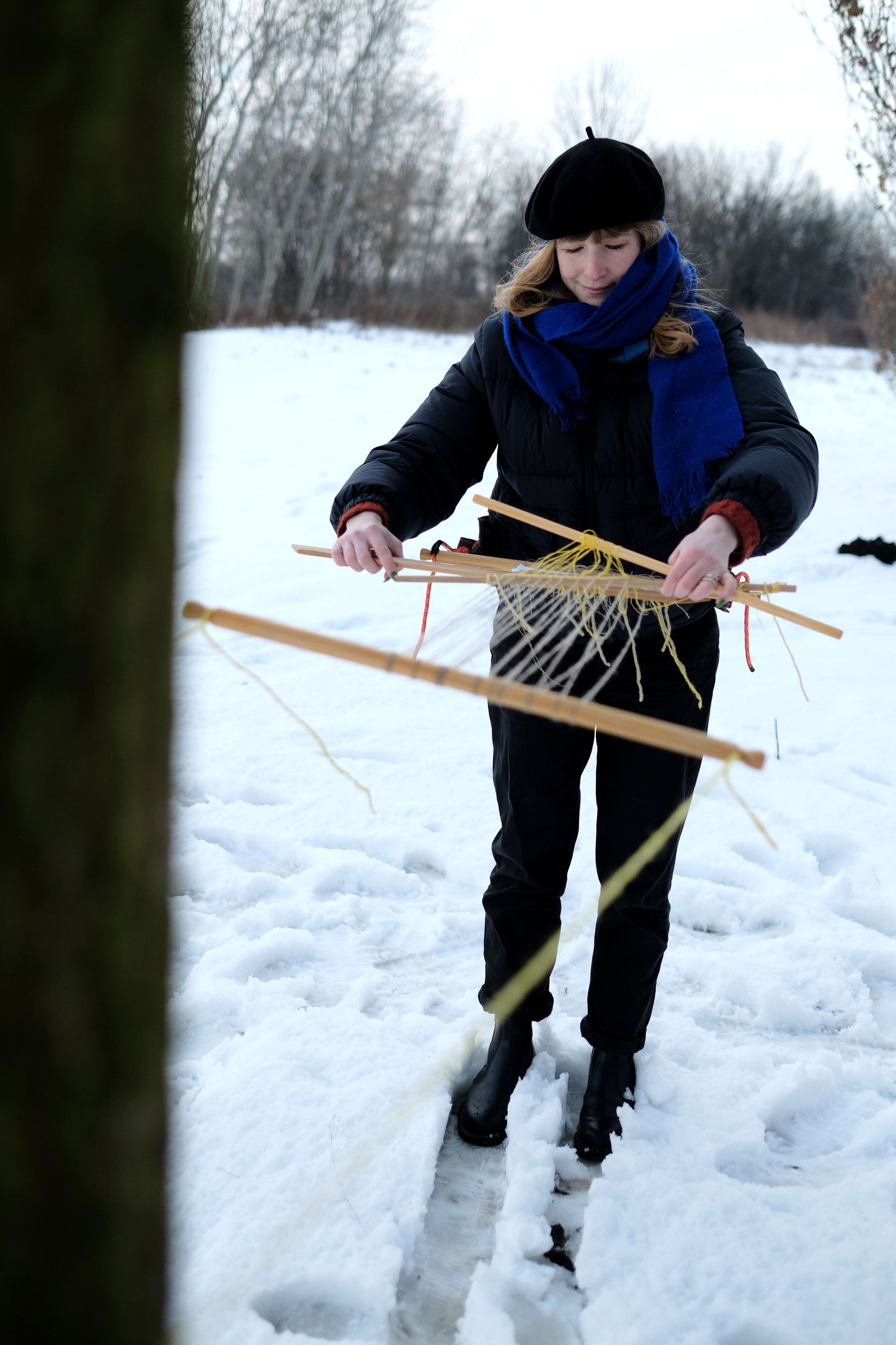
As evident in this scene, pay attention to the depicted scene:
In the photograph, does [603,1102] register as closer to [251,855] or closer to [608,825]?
[608,825]

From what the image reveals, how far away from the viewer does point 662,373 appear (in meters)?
1.75

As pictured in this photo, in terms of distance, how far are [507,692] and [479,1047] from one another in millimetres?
1464

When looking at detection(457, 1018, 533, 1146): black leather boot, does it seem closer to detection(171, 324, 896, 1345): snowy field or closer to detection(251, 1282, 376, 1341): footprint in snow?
Answer: detection(171, 324, 896, 1345): snowy field

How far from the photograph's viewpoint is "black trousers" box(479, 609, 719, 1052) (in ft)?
6.27

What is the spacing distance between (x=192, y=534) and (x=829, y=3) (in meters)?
4.81

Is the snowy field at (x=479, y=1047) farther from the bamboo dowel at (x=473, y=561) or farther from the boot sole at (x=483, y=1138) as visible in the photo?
the bamboo dowel at (x=473, y=561)

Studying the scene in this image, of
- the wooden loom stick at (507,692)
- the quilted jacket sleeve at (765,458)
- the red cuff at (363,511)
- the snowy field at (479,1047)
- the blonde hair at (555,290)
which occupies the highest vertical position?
the blonde hair at (555,290)

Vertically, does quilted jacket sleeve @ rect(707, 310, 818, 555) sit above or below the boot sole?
above

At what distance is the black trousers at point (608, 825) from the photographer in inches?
75.3

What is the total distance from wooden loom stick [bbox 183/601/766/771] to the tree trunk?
0.33 metres

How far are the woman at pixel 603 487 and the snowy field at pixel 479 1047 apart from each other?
0.60ft

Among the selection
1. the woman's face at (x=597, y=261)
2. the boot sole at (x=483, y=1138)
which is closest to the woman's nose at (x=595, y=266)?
the woman's face at (x=597, y=261)

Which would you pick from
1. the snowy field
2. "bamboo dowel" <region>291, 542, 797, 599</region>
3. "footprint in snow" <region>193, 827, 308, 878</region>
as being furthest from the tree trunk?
"footprint in snow" <region>193, 827, 308, 878</region>

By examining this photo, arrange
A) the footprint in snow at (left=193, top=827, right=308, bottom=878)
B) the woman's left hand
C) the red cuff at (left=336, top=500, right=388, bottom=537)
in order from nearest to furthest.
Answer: the woman's left hand → the red cuff at (left=336, top=500, right=388, bottom=537) → the footprint in snow at (left=193, top=827, right=308, bottom=878)
